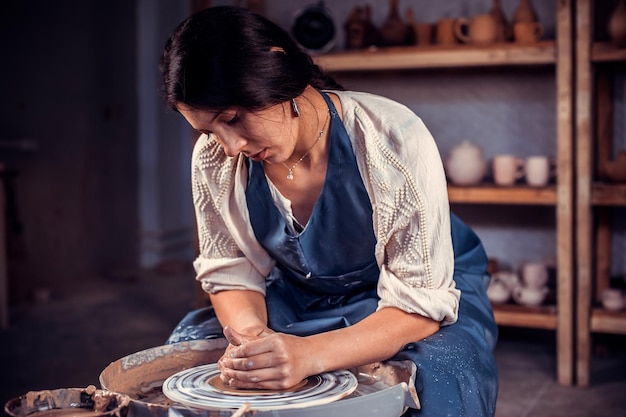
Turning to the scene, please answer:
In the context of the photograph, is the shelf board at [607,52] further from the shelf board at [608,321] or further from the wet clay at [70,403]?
the wet clay at [70,403]

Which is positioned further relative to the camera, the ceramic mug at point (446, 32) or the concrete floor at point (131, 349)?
the ceramic mug at point (446, 32)

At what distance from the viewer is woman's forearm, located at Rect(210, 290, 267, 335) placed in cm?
146

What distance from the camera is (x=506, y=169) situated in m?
2.76

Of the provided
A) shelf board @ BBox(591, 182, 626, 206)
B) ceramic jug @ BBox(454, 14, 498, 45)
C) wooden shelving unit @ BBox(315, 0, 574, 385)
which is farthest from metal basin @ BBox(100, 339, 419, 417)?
ceramic jug @ BBox(454, 14, 498, 45)

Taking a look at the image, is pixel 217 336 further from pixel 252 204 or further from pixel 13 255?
pixel 13 255

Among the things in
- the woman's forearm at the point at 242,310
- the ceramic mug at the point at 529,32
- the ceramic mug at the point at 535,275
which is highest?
the ceramic mug at the point at 529,32

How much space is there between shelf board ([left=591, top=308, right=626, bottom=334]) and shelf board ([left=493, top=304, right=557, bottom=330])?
0.43 ft

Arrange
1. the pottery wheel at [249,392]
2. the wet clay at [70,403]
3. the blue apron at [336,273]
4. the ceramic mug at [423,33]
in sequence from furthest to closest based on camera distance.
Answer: the ceramic mug at [423,33], the blue apron at [336,273], the pottery wheel at [249,392], the wet clay at [70,403]

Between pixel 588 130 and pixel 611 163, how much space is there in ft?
0.72

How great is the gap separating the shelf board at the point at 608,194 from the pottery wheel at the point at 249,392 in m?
1.52

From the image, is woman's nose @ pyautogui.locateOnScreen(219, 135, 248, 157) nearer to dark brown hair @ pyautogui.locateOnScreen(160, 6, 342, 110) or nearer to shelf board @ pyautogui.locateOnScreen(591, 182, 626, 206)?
dark brown hair @ pyautogui.locateOnScreen(160, 6, 342, 110)

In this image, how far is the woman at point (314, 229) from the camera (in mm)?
1224

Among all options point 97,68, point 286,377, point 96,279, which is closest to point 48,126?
point 97,68

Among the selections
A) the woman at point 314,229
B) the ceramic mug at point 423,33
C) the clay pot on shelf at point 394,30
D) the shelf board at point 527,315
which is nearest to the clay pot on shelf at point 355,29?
the clay pot on shelf at point 394,30
